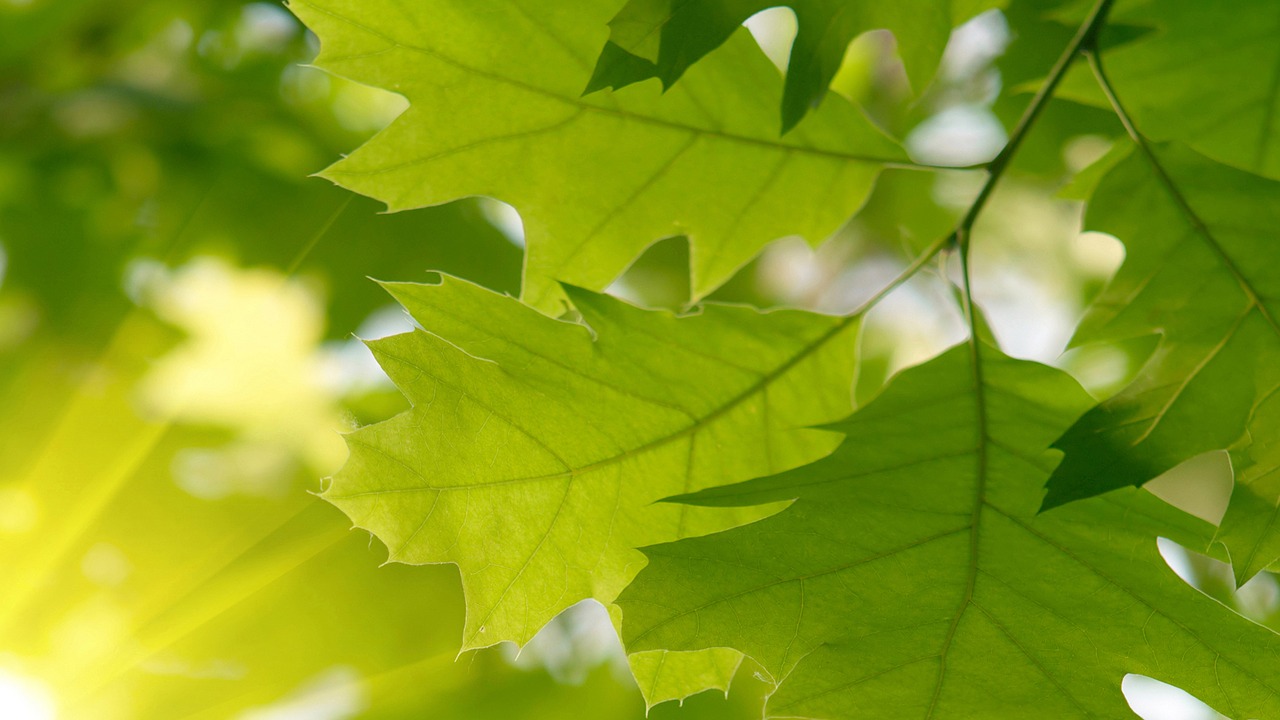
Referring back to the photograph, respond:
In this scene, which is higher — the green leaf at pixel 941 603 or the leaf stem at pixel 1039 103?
the leaf stem at pixel 1039 103

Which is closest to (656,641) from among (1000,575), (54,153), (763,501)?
(763,501)

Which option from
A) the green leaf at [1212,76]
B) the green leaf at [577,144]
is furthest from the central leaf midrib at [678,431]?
the green leaf at [1212,76]

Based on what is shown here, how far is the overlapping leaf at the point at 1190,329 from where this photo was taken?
0.63 metres

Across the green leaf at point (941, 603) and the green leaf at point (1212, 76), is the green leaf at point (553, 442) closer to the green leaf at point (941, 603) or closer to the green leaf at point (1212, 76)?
the green leaf at point (941, 603)

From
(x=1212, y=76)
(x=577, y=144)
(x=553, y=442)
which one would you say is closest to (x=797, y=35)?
(x=577, y=144)

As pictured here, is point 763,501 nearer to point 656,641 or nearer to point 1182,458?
point 656,641

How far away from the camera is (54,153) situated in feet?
7.30

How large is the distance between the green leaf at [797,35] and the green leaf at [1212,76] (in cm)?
34

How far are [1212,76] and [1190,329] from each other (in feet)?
1.63

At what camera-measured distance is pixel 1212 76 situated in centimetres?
104

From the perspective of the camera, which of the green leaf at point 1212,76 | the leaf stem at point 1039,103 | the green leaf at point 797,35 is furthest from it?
the green leaf at point 1212,76

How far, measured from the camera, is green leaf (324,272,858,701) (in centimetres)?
63

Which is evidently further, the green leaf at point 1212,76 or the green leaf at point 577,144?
the green leaf at point 1212,76

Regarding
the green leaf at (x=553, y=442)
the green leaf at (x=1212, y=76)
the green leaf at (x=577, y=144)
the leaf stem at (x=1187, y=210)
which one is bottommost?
the green leaf at (x=553, y=442)
